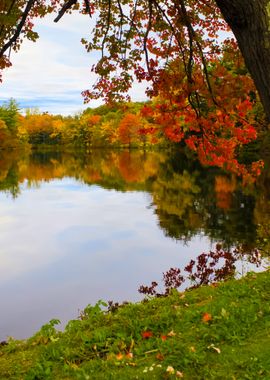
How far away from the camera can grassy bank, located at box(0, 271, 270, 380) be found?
5.00m

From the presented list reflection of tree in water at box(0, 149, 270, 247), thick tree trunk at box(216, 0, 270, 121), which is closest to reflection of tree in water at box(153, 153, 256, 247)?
reflection of tree in water at box(0, 149, 270, 247)

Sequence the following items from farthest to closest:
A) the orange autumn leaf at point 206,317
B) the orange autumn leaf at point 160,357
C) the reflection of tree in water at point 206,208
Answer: the reflection of tree in water at point 206,208 → the orange autumn leaf at point 206,317 → the orange autumn leaf at point 160,357

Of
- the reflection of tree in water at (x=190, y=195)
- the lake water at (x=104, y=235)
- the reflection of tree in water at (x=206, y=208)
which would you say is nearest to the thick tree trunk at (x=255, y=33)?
the lake water at (x=104, y=235)

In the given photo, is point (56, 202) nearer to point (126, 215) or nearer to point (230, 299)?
point (126, 215)

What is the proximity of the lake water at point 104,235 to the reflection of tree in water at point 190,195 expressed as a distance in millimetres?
71

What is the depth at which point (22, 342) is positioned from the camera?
702 cm

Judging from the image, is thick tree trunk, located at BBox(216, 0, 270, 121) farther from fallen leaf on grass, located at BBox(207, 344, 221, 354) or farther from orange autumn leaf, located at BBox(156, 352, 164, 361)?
orange autumn leaf, located at BBox(156, 352, 164, 361)

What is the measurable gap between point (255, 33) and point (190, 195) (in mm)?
27913

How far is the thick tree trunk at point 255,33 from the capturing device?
3.04 meters

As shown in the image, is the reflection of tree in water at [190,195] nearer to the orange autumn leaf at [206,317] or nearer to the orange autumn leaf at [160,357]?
the orange autumn leaf at [206,317]

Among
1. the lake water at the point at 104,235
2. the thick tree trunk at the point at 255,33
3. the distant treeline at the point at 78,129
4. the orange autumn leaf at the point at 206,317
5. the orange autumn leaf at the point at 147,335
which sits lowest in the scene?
the lake water at the point at 104,235

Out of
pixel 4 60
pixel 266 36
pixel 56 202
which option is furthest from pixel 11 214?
pixel 266 36

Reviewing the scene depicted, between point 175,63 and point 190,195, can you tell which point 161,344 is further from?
point 190,195

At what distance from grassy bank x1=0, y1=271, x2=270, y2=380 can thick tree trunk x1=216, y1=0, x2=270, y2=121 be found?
10.7 ft
